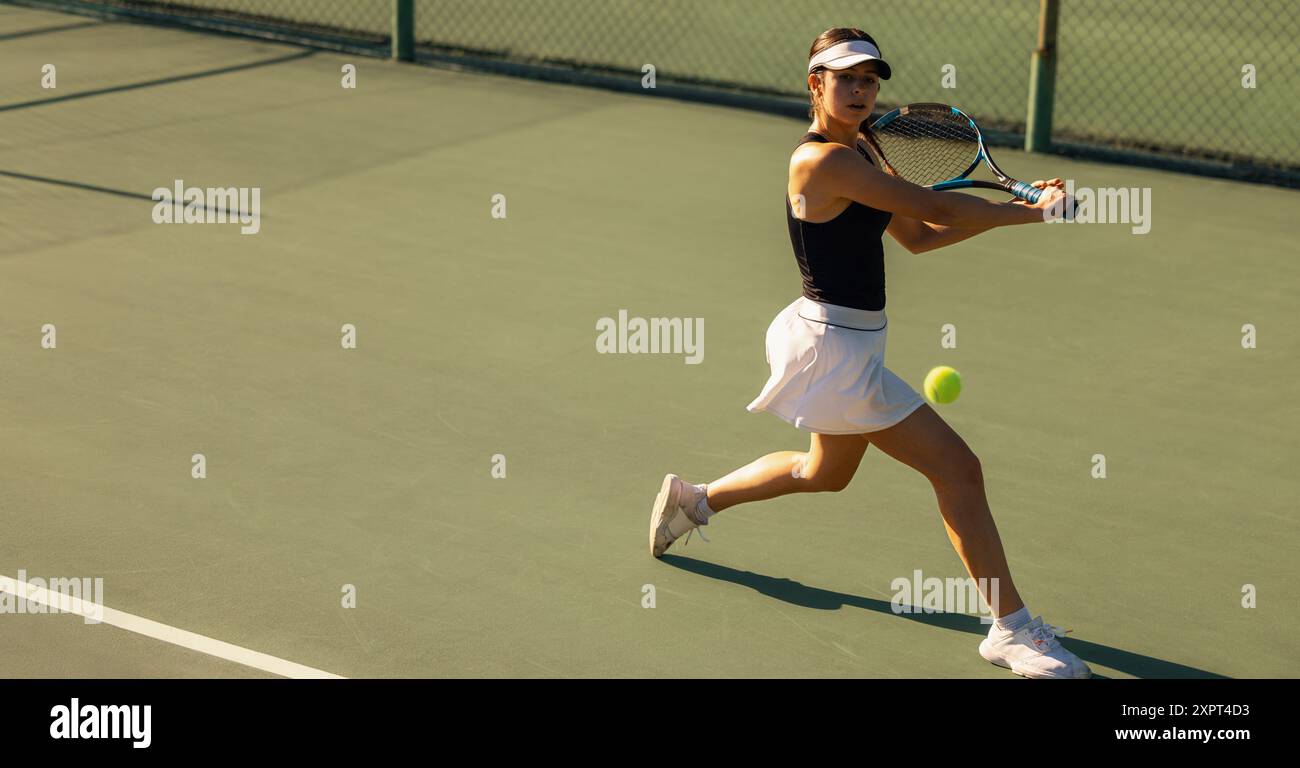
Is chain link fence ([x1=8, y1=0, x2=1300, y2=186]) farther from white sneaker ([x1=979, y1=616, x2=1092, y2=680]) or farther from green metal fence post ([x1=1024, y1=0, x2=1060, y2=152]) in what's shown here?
white sneaker ([x1=979, y1=616, x2=1092, y2=680])

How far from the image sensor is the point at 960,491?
5.48 meters

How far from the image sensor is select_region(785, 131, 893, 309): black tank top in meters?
5.47

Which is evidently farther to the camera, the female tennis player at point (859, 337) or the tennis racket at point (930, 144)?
the tennis racket at point (930, 144)

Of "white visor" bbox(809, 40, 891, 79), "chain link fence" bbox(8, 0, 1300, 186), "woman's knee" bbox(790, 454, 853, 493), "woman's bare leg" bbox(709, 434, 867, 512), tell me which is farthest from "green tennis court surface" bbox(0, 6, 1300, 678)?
"white visor" bbox(809, 40, 891, 79)

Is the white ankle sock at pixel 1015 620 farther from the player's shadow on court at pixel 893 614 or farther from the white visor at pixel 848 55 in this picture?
the white visor at pixel 848 55

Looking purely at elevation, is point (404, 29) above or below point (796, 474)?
above

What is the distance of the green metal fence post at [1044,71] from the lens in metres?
11.6

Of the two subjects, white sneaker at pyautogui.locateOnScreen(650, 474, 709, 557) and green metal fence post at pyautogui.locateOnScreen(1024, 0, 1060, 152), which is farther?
green metal fence post at pyautogui.locateOnScreen(1024, 0, 1060, 152)

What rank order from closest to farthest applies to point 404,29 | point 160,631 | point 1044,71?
1. point 160,631
2. point 1044,71
3. point 404,29

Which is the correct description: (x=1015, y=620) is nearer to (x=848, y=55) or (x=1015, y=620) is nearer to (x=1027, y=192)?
(x=1027, y=192)

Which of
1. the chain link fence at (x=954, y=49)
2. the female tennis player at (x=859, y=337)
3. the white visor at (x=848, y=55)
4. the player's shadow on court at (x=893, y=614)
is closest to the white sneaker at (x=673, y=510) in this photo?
the player's shadow on court at (x=893, y=614)

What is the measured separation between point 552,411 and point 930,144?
2.30 m

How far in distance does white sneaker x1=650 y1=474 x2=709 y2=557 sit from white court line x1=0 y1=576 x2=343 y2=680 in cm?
141

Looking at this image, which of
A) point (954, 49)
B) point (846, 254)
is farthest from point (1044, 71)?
point (846, 254)
